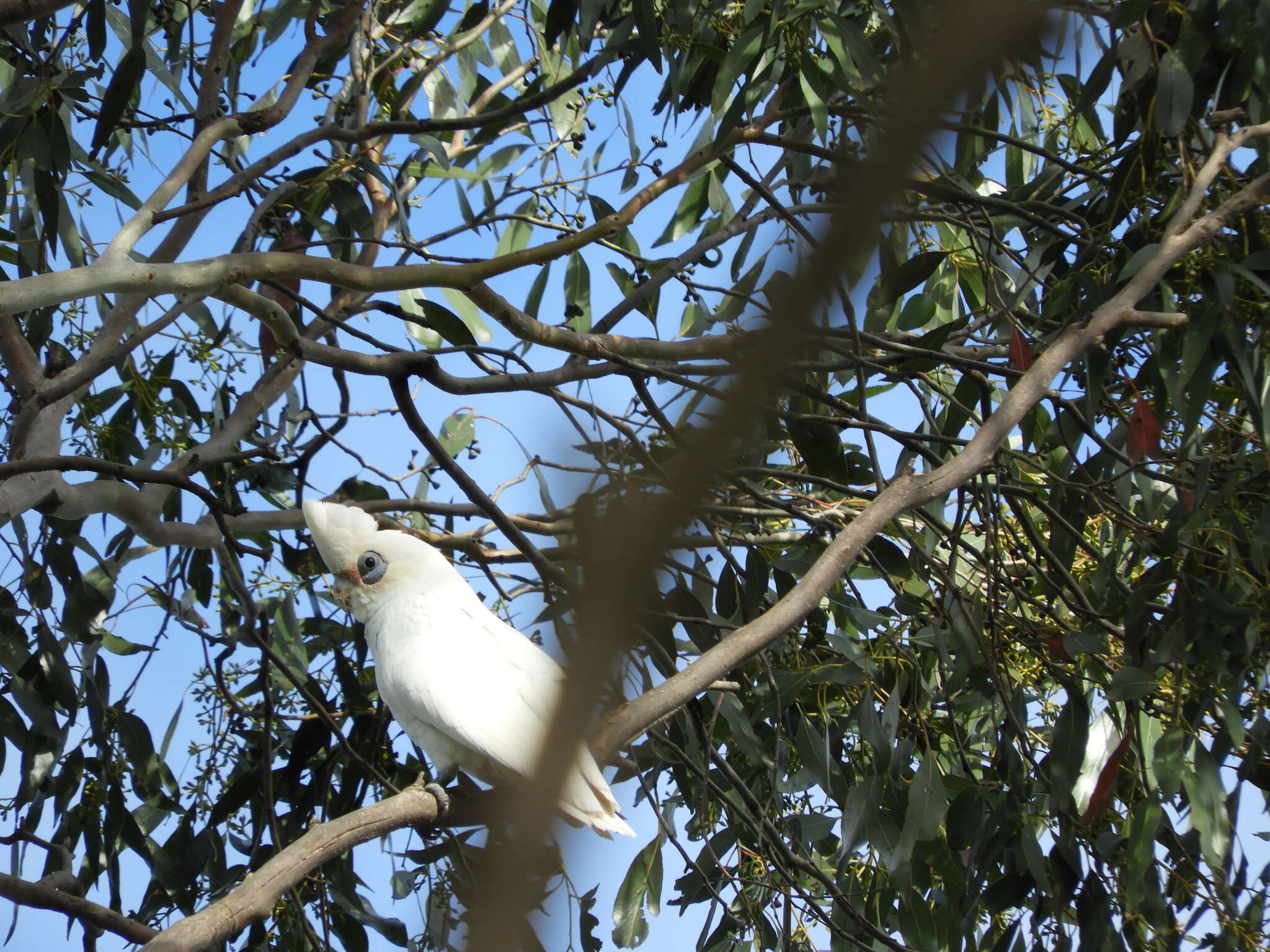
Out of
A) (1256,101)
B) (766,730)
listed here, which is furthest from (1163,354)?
(766,730)

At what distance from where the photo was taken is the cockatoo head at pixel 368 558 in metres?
2.01

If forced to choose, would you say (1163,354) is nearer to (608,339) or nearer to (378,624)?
Answer: (608,339)

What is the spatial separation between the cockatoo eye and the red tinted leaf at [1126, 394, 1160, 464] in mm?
1319

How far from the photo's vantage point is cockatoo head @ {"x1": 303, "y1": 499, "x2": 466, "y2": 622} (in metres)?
2.01

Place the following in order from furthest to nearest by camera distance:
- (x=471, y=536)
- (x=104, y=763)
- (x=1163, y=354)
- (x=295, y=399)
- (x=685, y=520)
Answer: (x=295, y=399) → (x=471, y=536) → (x=104, y=763) → (x=1163, y=354) → (x=685, y=520)

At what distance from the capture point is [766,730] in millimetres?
1994

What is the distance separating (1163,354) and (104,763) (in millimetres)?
1856

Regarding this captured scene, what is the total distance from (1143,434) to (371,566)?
1.37m

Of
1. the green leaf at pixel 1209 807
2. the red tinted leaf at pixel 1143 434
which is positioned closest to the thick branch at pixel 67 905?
the green leaf at pixel 1209 807

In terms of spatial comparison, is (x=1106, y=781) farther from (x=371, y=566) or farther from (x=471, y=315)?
(x=471, y=315)

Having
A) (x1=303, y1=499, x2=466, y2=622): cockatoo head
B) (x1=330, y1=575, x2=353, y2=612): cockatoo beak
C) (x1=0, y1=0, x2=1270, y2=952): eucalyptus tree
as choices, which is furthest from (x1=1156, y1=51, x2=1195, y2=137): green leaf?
(x1=330, y1=575, x2=353, y2=612): cockatoo beak

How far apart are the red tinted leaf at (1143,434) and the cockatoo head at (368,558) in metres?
1.22

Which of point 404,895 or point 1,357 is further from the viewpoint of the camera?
point 404,895

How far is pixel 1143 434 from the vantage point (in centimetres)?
158
